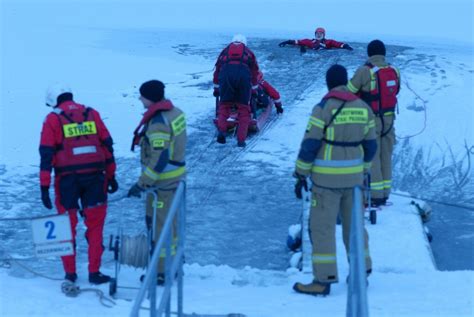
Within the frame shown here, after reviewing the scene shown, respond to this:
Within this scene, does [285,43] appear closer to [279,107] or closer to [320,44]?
[320,44]

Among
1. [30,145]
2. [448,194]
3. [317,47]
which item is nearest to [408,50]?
[317,47]

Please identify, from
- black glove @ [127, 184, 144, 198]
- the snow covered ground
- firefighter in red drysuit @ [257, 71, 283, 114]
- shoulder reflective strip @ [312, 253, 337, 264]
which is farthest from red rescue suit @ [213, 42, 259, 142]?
shoulder reflective strip @ [312, 253, 337, 264]

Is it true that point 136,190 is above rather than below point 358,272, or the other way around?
below

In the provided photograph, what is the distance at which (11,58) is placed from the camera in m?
14.9

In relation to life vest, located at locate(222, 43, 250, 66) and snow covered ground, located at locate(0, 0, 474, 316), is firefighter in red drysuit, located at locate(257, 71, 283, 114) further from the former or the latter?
life vest, located at locate(222, 43, 250, 66)

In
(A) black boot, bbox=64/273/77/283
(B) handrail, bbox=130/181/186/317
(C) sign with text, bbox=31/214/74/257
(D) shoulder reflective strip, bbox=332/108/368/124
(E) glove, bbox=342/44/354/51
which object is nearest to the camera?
(B) handrail, bbox=130/181/186/317

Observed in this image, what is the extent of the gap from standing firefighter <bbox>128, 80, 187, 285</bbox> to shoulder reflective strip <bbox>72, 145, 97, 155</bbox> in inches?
11.9

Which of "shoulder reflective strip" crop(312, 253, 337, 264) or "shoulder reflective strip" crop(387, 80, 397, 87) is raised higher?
"shoulder reflective strip" crop(387, 80, 397, 87)

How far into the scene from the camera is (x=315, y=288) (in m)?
5.20

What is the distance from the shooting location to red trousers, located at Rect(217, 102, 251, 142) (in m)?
9.17

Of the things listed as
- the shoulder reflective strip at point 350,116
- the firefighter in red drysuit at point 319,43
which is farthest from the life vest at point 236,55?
the firefighter in red drysuit at point 319,43

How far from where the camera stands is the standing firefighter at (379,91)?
6.60 metres

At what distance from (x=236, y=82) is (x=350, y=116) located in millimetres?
4114

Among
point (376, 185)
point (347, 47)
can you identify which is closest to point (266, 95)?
point (376, 185)
